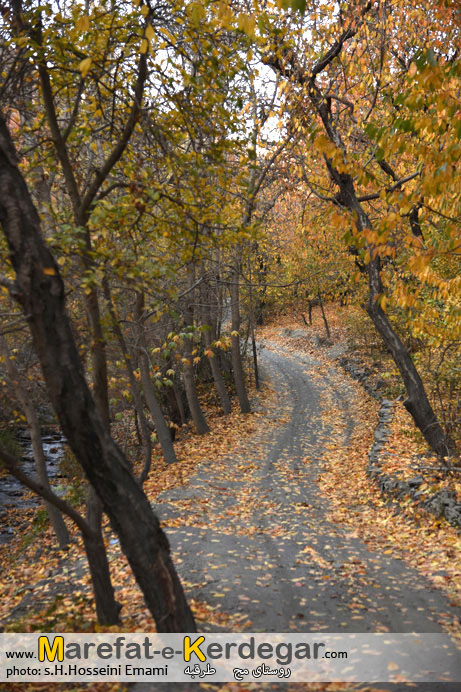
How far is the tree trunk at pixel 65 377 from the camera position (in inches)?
133

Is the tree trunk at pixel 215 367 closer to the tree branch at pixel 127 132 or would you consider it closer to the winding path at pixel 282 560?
the winding path at pixel 282 560

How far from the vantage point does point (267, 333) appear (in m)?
37.7

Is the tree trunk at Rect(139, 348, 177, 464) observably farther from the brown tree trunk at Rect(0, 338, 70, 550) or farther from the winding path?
the brown tree trunk at Rect(0, 338, 70, 550)

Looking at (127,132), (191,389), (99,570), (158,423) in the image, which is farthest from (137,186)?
(191,389)

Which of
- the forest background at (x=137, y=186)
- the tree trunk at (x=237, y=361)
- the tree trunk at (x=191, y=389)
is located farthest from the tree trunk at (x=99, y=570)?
the tree trunk at (x=237, y=361)

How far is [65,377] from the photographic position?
3.45 metres

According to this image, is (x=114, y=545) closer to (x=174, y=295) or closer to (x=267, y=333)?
(x=174, y=295)

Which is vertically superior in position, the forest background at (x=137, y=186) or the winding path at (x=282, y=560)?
the forest background at (x=137, y=186)

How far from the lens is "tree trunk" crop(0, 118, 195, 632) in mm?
3367

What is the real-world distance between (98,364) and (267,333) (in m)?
33.1

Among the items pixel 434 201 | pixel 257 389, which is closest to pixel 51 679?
pixel 434 201

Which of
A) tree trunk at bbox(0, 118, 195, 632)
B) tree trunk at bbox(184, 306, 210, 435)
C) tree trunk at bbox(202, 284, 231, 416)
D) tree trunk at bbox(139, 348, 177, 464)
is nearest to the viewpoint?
tree trunk at bbox(0, 118, 195, 632)

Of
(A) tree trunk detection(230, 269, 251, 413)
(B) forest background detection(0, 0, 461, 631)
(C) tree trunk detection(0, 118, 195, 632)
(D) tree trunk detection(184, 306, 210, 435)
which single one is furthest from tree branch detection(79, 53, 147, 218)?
(A) tree trunk detection(230, 269, 251, 413)

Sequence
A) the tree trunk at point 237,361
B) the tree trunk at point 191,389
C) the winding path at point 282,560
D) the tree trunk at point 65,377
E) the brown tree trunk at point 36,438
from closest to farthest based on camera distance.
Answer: the tree trunk at point 65,377, the winding path at point 282,560, the brown tree trunk at point 36,438, the tree trunk at point 191,389, the tree trunk at point 237,361
